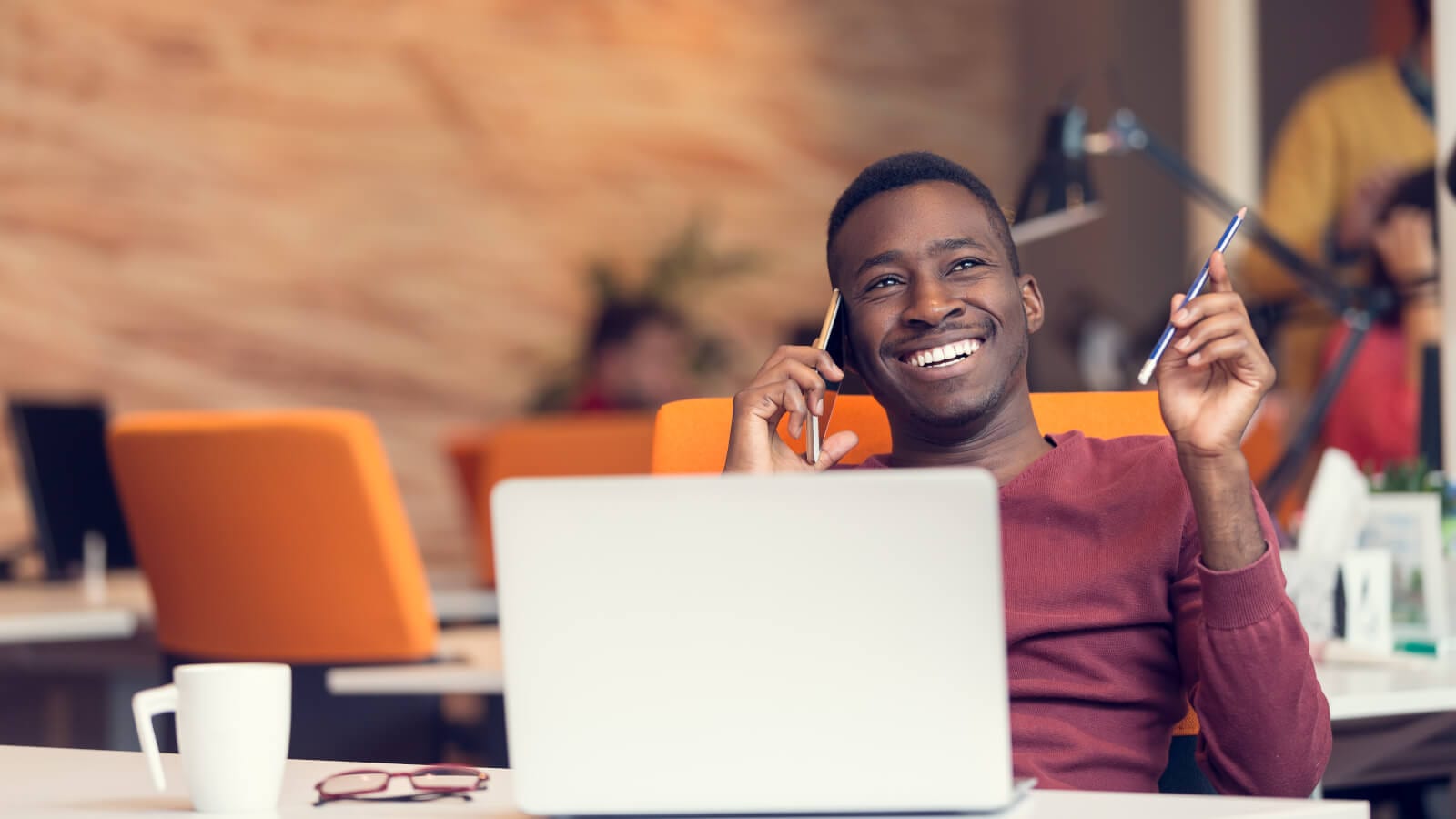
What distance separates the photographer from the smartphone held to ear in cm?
166

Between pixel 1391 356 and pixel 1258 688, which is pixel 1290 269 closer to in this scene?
pixel 1391 356

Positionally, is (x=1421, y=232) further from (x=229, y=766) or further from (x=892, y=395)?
(x=229, y=766)

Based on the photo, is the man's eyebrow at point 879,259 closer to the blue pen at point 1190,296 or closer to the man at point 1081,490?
the man at point 1081,490

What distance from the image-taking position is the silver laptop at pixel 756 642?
96 centimetres

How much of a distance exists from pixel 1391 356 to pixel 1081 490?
6.90 feet

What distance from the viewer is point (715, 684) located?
98cm

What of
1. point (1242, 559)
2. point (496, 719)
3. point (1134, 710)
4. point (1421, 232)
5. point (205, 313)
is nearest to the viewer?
point (1242, 559)

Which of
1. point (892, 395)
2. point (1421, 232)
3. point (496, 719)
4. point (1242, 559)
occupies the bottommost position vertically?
point (496, 719)

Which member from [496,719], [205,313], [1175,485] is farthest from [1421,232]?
[205,313]

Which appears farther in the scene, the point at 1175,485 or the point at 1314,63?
the point at 1314,63

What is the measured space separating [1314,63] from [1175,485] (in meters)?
7.14

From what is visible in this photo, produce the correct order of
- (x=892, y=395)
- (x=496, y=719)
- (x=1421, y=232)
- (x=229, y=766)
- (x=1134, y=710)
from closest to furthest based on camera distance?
(x=229, y=766)
(x=1134, y=710)
(x=892, y=395)
(x=496, y=719)
(x=1421, y=232)

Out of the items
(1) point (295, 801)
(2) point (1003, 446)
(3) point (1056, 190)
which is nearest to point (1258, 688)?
(2) point (1003, 446)

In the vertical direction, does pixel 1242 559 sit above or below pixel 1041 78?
below
